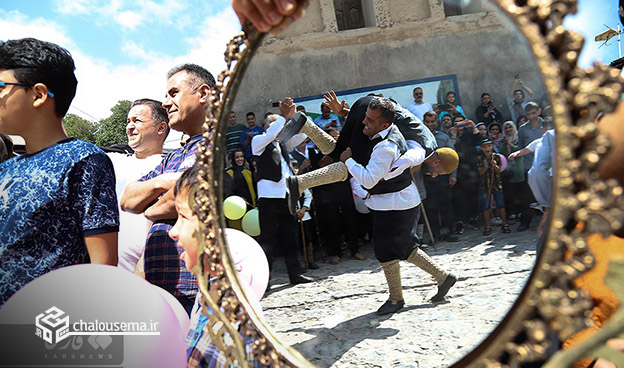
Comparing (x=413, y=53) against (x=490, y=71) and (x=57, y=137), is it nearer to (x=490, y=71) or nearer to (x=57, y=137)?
(x=490, y=71)

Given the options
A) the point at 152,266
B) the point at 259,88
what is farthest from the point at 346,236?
the point at 152,266

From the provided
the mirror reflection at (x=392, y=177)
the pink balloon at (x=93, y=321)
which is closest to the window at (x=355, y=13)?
the mirror reflection at (x=392, y=177)

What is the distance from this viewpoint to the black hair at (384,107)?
0.69m

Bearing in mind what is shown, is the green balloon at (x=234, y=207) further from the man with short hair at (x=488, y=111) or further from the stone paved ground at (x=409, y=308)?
the man with short hair at (x=488, y=111)

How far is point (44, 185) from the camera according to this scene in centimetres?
109

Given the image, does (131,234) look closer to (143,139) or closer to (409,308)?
(143,139)

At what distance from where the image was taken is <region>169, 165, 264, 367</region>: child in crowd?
2.72 feet

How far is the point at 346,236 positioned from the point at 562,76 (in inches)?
15.1

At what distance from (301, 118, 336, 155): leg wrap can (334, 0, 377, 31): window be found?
6.6 inches

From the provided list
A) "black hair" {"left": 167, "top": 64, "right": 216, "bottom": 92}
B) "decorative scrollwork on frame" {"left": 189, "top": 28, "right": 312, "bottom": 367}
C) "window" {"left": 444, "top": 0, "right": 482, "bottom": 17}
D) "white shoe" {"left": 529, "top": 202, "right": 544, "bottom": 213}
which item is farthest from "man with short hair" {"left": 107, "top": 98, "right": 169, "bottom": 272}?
"white shoe" {"left": 529, "top": 202, "right": 544, "bottom": 213}

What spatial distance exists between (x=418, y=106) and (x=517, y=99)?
0.13m

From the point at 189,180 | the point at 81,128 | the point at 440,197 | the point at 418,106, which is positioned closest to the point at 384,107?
the point at 418,106

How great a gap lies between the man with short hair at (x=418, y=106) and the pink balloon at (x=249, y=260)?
0.35 m

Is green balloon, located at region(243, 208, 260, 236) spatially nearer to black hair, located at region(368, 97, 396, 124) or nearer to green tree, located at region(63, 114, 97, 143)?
black hair, located at region(368, 97, 396, 124)
